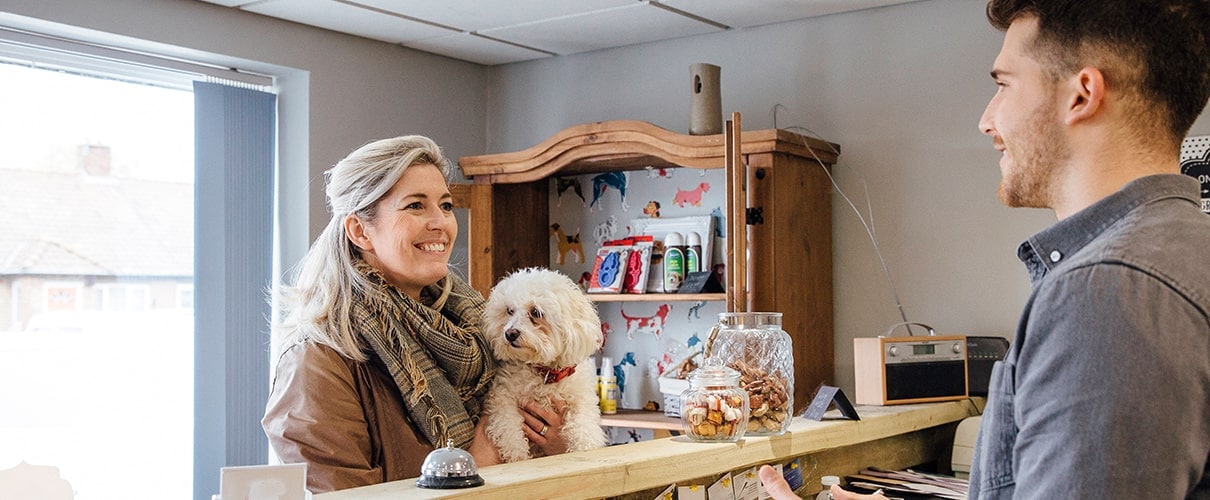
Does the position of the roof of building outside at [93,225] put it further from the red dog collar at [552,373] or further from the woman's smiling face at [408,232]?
the red dog collar at [552,373]

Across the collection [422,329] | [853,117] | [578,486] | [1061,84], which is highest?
[853,117]

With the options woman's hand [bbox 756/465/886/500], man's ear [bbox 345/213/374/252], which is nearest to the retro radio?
man's ear [bbox 345/213/374/252]

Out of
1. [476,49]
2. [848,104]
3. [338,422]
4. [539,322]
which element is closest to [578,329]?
[539,322]

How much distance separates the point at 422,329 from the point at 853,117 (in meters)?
2.12

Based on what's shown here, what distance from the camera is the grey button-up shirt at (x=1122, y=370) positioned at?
Result: 870 millimetres

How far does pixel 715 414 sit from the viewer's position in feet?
6.91

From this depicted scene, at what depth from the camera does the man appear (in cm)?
87

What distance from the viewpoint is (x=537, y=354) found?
232 centimetres

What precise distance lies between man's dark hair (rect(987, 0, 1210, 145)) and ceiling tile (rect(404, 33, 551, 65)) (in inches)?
130

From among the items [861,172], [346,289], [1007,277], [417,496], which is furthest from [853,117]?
[417,496]

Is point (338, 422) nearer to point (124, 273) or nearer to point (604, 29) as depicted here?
point (124, 273)

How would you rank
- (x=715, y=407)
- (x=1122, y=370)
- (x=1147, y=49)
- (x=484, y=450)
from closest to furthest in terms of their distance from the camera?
(x=1122, y=370), (x=1147, y=49), (x=715, y=407), (x=484, y=450)

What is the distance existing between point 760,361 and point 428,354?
682 mm

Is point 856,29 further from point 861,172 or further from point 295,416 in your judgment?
point 295,416
